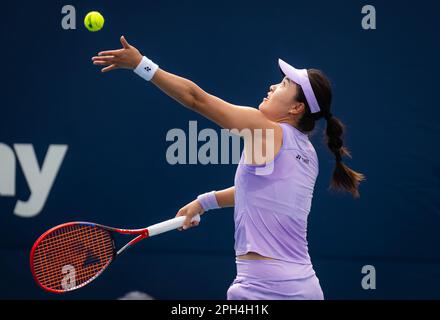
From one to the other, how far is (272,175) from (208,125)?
1.92 metres

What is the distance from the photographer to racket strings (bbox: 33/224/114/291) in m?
4.15

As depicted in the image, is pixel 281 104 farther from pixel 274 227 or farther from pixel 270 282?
pixel 270 282

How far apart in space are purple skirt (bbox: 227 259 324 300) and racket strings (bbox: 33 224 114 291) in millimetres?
677

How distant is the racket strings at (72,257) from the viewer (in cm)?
415

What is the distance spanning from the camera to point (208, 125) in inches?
227

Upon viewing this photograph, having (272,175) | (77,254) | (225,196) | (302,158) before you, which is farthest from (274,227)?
(77,254)

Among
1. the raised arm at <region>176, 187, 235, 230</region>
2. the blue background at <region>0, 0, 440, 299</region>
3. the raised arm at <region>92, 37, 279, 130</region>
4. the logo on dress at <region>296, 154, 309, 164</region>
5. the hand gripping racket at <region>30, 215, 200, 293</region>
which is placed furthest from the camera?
the blue background at <region>0, 0, 440, 299</region>

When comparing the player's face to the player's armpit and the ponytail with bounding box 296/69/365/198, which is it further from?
the player's armpit

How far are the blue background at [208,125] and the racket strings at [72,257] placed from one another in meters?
1.56

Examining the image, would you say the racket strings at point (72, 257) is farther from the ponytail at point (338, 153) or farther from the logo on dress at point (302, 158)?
the ponytail at point (338, 153)

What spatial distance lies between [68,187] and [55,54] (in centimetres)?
88

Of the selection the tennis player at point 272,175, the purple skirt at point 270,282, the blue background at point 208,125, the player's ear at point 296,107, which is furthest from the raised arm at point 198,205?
the blue background at point 208,125

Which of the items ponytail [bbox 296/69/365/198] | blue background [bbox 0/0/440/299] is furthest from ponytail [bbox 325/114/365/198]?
blue background [bbox 0/0/440/299]

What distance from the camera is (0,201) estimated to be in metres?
5.93
